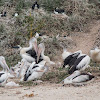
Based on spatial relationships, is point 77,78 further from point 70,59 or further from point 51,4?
point 51,4

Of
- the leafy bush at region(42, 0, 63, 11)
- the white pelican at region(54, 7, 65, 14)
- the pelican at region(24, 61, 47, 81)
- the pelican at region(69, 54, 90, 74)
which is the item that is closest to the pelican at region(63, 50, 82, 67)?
the pelican at region(69, 54, 90, 74)

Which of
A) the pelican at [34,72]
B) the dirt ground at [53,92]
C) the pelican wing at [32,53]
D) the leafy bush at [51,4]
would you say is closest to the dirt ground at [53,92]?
the dirt ground at [53,92]

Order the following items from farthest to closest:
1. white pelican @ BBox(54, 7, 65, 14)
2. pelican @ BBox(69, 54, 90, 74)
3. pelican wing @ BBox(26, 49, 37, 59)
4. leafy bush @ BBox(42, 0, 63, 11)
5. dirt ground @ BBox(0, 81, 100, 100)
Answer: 1. leafy bush @ BBox(42, 0, 63, 11)
2. white pelican @ BBox(54, 7, 65, 14)
3. pelican wing @ BBox(26, 49, 37, 59)
4. pelican @ BBox(69, 54, 90, 74)
5. dirt ground @ BBox(0, 81, 100, 100)

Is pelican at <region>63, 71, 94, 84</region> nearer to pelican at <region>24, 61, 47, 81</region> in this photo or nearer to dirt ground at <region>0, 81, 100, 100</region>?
dirt ground at <region>0, 81, 100, 100</region>

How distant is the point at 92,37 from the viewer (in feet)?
44.5

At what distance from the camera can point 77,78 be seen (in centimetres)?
795

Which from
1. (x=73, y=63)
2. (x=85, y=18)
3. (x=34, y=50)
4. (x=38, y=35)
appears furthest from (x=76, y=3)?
(x=73, y=63)

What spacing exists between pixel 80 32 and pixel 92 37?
0.73 m

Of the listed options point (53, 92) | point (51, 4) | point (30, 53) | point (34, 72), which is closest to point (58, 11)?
point (51, 4)

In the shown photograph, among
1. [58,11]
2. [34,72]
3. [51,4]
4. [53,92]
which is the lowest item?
[53,92]

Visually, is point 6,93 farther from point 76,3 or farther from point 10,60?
point 76,3

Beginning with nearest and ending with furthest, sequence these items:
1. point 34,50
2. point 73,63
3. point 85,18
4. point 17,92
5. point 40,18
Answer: point 17,92, point 73,63, point 34,50, point 40,18, point 85,18

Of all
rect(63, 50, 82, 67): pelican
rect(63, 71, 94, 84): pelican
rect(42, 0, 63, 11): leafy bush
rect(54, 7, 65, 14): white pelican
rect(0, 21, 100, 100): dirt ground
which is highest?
rect(42, 0, 63, 11): leafy bush

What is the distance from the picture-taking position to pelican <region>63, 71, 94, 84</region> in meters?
7.95
